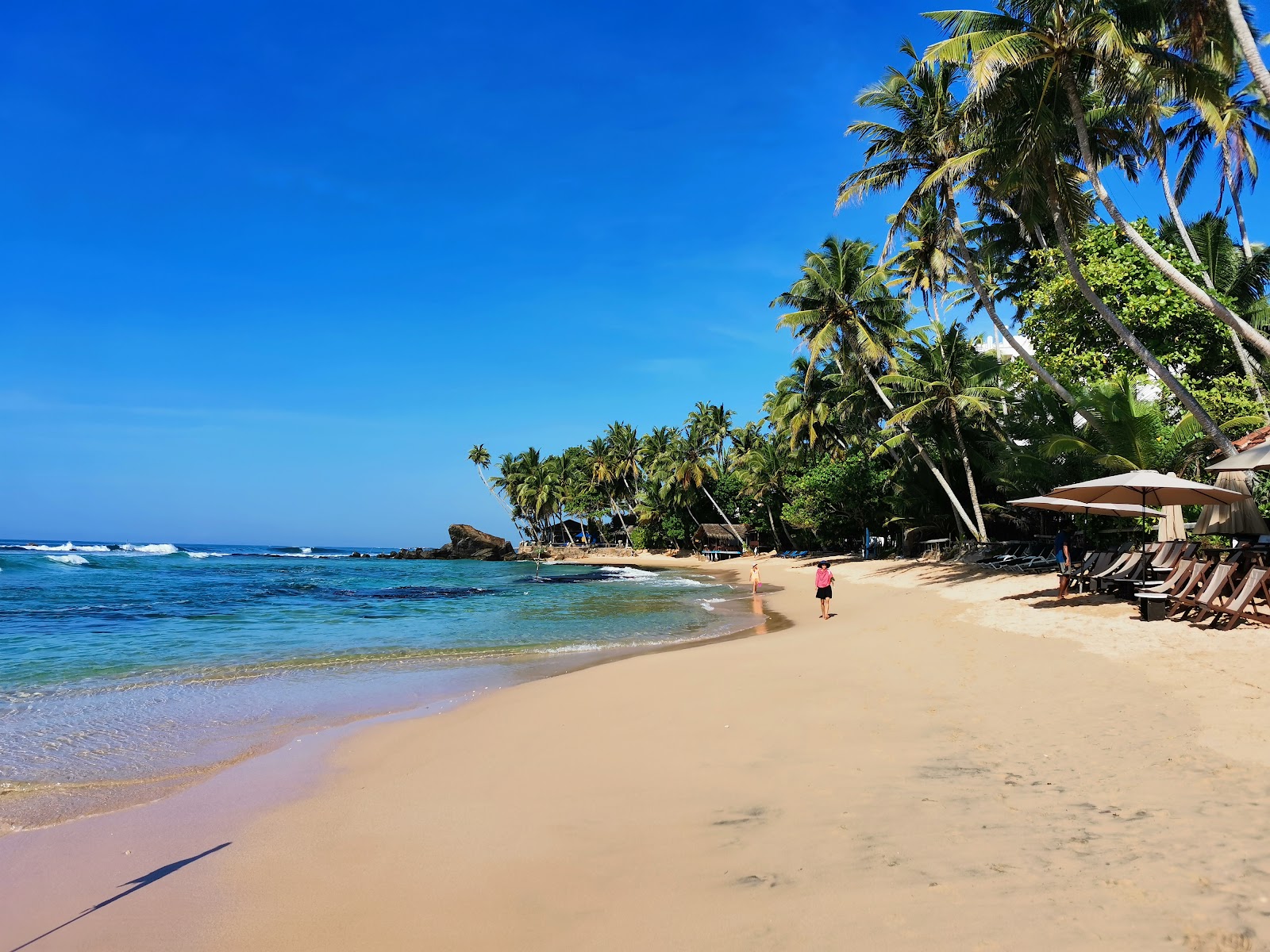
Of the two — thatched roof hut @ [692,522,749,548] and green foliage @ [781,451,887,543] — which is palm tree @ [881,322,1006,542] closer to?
green foliage @ [781,451,887,543]

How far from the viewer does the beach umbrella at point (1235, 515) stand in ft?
39.7

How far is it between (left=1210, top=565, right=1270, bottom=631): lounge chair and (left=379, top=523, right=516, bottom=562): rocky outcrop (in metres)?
77.1

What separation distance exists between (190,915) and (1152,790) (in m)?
5.09

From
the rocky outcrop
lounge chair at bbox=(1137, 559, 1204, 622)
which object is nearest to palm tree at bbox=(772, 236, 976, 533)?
lounge chair at bbox=(1137, 559, 1204, 622)

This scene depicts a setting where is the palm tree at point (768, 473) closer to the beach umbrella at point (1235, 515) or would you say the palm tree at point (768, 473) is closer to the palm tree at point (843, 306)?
the palm tree at point (843, 306)

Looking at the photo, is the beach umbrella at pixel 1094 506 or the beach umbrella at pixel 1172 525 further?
the beach umbrella at pixel 1172 525

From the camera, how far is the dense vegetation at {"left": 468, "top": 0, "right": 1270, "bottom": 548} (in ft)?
41.7

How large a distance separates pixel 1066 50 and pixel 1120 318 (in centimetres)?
821

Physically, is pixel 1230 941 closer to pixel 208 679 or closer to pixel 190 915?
pixel 190 915

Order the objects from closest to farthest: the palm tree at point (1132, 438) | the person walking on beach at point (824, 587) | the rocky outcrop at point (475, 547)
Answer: the person walking on beach at point (824, 587), the palm tree at point (1132, 438), the rocky outcrop at point (475, 547)

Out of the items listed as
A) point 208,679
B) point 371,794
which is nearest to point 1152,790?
point 371,794

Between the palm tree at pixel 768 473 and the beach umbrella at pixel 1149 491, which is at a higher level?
the palm tree at pixel 768 473

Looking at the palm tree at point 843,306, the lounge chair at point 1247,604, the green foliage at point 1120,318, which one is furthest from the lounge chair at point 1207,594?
the palm tree at point 843,306

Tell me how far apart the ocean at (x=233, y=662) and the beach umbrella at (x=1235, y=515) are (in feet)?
29.6
